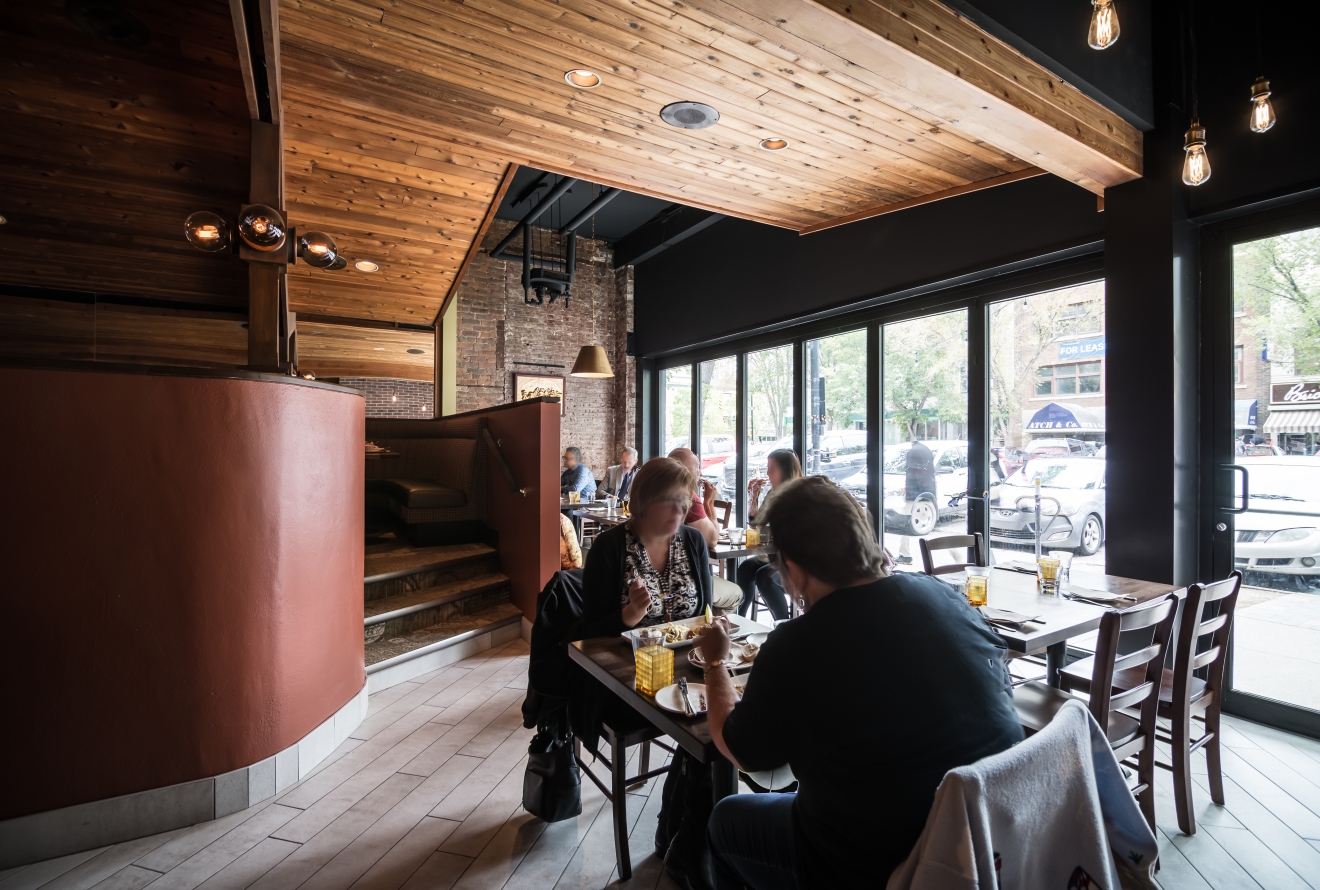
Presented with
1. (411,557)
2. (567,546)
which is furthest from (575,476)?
(567,546)

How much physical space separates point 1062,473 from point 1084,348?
2.70 ft

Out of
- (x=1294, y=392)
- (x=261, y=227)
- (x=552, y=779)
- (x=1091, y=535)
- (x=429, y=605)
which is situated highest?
(x=261, y=227)

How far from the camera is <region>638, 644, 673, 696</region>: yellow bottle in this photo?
168 cm

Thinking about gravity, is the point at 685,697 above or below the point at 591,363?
below

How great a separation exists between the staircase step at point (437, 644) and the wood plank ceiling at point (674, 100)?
303cm

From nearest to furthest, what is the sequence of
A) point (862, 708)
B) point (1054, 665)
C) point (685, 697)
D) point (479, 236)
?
1. point (862, 708)
2. point (685, 697)
3. point (1054, 665)
4. point (479, 236)

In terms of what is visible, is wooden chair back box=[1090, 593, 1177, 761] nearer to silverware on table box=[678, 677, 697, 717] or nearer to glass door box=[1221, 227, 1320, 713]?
silverware on table box=[678, 677, 697, 717]

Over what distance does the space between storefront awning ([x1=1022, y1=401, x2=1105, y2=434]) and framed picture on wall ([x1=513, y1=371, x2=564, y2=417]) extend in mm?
5778

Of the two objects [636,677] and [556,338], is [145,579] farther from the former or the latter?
[556,338]

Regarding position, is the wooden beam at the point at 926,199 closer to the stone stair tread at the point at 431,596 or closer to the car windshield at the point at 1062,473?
the car windshield at the point at 1062,473

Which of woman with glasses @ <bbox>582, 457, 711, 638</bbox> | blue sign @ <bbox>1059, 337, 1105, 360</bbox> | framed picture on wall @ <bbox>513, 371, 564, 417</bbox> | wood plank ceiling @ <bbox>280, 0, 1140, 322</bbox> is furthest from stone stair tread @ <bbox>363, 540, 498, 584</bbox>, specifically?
blue sign @ <bbox>1059, 337, 1105, 360</bbox>

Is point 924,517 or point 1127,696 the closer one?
point 1127,696

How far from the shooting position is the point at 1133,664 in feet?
6.80

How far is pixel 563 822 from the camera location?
246cm
